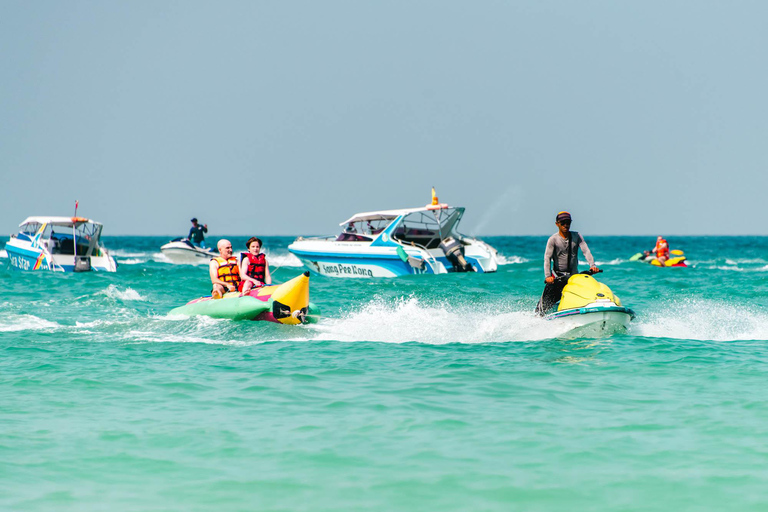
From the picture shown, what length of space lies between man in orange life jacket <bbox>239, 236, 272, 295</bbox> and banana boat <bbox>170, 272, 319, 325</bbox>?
36 cm

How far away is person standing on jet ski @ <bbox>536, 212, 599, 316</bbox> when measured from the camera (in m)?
9.54

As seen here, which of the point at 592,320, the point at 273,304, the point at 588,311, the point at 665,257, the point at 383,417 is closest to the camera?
the point at 383,417

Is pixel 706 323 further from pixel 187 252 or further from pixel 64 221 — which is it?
pixel 187 252

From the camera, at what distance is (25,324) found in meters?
11.8

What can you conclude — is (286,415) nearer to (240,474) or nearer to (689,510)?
(240,474)

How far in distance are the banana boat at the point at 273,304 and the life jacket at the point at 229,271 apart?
0.72 m

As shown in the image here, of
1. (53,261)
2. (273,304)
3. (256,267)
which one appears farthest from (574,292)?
(53,261)

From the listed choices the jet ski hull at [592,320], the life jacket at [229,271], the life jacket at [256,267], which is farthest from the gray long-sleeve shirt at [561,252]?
the life jacket at [229,271]

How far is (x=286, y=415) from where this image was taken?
589 centimetres

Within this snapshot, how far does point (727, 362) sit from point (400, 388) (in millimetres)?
3853

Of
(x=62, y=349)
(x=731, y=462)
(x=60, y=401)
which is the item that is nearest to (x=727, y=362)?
(x=731, y=462)

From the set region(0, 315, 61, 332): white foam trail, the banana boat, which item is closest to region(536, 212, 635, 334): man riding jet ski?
the banana boat

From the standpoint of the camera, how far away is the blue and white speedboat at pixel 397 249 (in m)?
22.7

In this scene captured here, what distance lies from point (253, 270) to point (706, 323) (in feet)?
23.5
